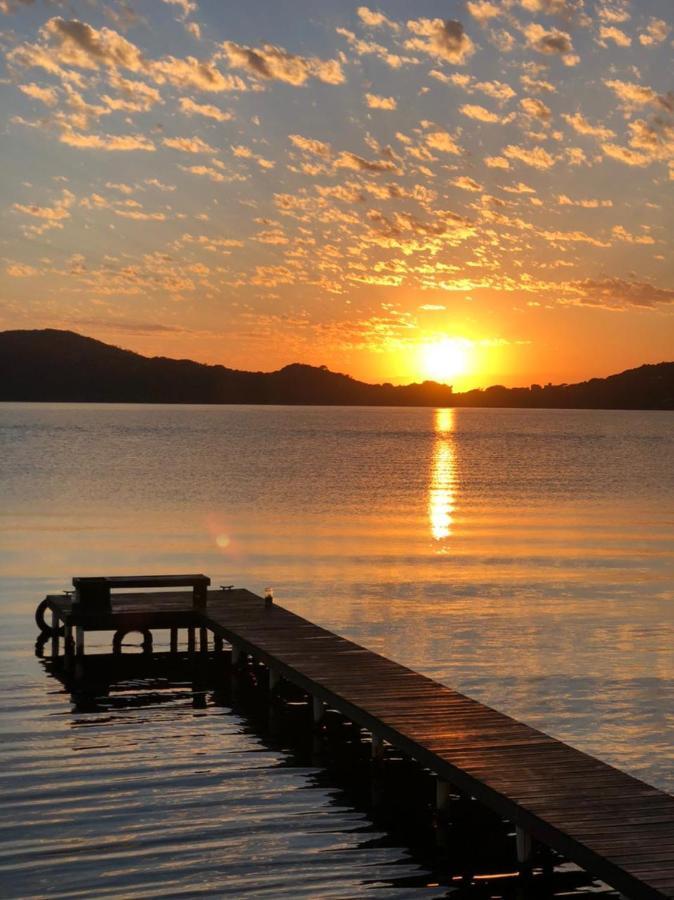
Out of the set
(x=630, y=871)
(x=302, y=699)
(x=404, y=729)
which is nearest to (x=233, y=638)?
(x=302, y=699)

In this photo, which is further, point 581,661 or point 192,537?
point 192,537

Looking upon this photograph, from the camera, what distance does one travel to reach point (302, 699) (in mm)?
23234

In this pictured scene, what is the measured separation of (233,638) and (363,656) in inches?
142

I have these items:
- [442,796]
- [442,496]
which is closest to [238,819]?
[442,796]

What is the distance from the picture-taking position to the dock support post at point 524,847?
13.8m

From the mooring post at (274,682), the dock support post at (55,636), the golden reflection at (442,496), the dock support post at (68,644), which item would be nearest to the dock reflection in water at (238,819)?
the mooring post at (274,682)

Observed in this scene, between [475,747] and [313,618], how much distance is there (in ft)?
52.9

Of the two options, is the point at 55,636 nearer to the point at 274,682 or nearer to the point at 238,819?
the point at 274,682

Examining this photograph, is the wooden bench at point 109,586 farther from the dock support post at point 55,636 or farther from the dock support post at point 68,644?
the dock support post at point 55,636

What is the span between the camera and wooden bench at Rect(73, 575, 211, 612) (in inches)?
1009

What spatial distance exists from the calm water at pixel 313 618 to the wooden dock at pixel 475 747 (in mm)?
1282

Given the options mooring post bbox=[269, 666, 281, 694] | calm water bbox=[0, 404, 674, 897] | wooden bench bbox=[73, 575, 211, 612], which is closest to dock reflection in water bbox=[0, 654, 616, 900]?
calm water bbox=[0, 404, 674, 897]

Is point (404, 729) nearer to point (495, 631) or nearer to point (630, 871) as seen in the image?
point (630, 871)

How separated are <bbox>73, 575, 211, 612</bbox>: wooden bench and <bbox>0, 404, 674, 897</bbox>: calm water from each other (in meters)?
1.77
